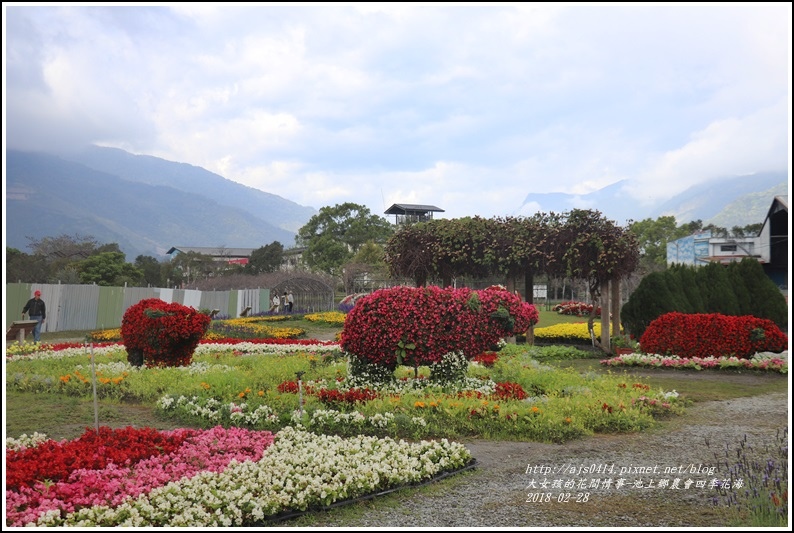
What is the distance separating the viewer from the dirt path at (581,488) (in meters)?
4.72

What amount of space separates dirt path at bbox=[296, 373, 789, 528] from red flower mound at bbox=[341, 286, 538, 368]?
2.88m

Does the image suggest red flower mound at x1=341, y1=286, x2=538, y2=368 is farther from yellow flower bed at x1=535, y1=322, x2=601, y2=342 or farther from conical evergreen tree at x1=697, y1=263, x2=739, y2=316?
yellow flower bed at x1=535, y1=322, x2=601, y2=342

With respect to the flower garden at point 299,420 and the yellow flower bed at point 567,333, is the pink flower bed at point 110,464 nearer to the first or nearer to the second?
the flower garden at point 299,420

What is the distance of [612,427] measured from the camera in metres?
7.81

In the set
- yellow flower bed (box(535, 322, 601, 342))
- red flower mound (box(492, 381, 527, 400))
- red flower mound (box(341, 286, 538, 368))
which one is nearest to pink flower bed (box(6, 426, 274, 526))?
red flower mound (box(341, 286, 538, 368))

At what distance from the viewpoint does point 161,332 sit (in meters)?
12.5

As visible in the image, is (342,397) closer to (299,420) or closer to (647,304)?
(299,420)

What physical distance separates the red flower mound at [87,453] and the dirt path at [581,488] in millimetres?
2291

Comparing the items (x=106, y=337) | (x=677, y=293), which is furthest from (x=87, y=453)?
(x=106, y=337)

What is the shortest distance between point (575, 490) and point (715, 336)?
10476 millimetres

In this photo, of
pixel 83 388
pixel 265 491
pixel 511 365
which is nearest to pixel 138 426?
pixel 83 388

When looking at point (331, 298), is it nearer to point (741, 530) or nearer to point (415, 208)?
point (415, 208)

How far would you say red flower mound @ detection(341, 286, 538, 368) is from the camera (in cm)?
988

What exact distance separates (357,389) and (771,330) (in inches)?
383
